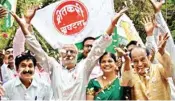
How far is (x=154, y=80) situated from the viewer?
5.28 metres

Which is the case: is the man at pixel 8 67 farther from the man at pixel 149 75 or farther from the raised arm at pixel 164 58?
the raised arm at pixel 164 58

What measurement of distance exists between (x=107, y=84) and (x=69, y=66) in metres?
0.61

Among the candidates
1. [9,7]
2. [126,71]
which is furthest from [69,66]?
[9,7]

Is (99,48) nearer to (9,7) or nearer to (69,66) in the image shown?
(69,66)

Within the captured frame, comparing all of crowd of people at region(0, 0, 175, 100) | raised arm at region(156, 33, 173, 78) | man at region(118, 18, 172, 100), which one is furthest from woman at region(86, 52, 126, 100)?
raised arm at region(156, 33, 173, 78)

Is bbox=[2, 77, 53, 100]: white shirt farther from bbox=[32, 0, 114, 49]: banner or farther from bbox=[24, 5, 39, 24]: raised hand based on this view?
bbox=[32, 0, 114, 49]: banner

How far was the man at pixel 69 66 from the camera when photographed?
5.34 meters

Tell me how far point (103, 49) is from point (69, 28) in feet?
7.29

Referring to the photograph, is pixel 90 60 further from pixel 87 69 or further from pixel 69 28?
pixel 69 28

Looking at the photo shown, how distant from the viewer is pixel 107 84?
17.3ft

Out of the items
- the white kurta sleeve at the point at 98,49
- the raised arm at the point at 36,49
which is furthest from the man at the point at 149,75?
the raised arm at the point at 36,49

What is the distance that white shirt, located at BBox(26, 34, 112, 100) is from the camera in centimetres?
532

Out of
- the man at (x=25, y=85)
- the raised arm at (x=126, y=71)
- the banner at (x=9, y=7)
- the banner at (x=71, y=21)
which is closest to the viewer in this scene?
the raised arm at (x=126, y=71)

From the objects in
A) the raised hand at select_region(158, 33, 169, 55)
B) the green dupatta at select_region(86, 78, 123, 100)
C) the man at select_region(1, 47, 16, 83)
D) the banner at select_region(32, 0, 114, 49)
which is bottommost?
the green dupatta at select_region(86, 78, 123, 100)
